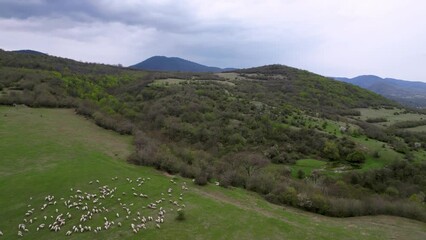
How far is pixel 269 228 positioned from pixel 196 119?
54632mm

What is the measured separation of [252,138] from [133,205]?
4623cm

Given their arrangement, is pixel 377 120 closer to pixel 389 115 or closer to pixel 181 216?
pixel 389 115

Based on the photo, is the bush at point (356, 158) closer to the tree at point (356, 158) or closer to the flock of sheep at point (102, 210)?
the tree at point (356, 158)

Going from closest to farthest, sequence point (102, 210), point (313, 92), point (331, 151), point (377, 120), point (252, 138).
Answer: point (102, 210), point (331, 151), point (252, 138), point (377, 120), point (313, 92)

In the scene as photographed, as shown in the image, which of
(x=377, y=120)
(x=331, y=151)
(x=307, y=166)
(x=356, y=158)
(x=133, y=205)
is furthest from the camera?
(x=377, y=120)

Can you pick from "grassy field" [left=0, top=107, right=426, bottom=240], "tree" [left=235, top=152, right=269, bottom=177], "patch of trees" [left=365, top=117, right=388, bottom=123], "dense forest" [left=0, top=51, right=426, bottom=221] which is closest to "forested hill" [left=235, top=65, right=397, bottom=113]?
"dense forest" [left=0, top=51, right=426, bottom=221]

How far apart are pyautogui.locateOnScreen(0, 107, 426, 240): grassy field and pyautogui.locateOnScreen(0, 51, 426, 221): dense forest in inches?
96.3

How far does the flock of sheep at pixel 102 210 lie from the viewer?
74.4ft

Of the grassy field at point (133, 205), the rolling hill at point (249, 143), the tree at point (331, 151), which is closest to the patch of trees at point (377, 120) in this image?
the rolling hill at point (249, 143)

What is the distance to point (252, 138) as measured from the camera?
229ft

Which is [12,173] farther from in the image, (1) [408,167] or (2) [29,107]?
(1) [408,167]

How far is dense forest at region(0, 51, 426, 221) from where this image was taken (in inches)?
1357

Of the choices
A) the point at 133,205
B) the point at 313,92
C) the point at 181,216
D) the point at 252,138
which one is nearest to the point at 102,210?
the point at 133,205

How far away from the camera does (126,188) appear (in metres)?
28.6
